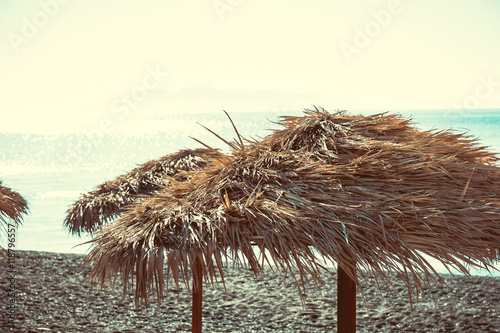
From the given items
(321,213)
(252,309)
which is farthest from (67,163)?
(321,213)

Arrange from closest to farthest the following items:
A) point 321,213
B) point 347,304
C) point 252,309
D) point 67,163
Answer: point 321,213
point 347,304
point 252,309
point 67,163

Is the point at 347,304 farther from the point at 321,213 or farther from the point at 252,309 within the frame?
the point at 252,309

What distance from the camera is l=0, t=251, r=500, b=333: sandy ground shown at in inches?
275

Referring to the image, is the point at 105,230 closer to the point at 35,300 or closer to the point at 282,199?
the point at 282,199

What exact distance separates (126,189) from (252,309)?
270 centimetres

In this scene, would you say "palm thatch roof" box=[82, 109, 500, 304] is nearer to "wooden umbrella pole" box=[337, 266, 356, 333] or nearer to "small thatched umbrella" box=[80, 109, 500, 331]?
"small thatched umbrella" box=[80, 109, 500, 331]

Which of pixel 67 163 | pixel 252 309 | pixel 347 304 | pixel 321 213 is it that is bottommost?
pixel 252 309

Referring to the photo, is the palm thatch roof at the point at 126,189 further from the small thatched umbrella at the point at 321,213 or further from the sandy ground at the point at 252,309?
the small thatched umbrella at the point at 321,213

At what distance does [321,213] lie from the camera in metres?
3.28

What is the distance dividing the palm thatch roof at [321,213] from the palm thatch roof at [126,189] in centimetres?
267

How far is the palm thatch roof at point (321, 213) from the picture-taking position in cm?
323

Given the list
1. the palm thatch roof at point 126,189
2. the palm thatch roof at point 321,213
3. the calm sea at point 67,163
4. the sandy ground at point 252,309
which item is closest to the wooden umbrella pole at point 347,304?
the palm thatch roof at point 321,213

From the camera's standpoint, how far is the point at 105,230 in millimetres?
3762

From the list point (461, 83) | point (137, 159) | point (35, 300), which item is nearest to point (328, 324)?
point (35, 300)
